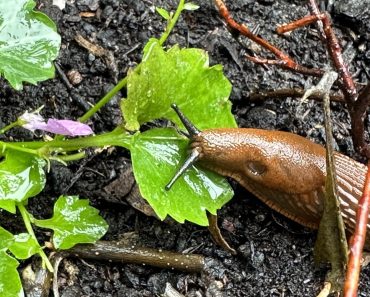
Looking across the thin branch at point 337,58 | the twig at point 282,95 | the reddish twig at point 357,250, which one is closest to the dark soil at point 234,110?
the twig at point 282,95

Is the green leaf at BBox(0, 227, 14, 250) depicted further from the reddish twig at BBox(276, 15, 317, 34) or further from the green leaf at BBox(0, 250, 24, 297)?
the reddish twig at BBox(276, 15, 317, 34)

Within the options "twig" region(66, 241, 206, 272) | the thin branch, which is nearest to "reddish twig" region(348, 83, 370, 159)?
the thin branch

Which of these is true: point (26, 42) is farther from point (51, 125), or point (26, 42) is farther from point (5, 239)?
point (5, 239)

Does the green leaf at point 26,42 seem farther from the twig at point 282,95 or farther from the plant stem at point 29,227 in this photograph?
the twig at point 282,95

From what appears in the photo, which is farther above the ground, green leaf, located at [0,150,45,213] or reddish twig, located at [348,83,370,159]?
reddish twig, located at [348,83,370,159]

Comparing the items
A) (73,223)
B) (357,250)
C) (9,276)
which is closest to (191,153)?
(73,223)

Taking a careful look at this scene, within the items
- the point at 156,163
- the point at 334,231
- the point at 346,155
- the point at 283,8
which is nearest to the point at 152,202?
the point at 156,163
